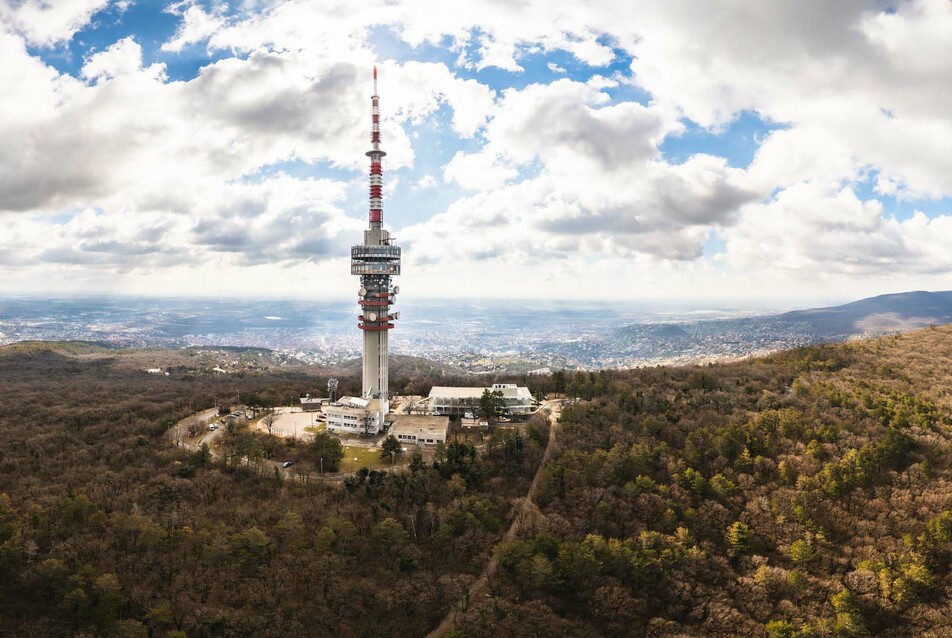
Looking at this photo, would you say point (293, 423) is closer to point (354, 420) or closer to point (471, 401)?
point (354, 420)

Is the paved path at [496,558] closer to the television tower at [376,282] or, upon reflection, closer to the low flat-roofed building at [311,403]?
the television tower at [376,282]

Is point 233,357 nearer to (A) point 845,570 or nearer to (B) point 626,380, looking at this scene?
(B) point 626,380

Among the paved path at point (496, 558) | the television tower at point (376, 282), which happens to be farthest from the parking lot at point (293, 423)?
the paved path at point (496, 558)

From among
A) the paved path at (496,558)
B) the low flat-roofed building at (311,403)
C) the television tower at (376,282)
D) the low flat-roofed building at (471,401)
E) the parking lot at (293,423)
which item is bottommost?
the paved path at (496,558)

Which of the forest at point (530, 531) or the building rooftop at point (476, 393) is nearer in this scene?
the forest at point (530, 531)

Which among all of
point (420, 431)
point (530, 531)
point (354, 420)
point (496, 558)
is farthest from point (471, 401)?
point (496, 558)

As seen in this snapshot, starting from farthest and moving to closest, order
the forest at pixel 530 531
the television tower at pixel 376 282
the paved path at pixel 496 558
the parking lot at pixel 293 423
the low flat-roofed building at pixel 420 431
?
the television tower at pixel 376 282, the parking lot at pixel 293 423, the low flat-roofed building at pixel 420 431, the paved path at pixel 496 558, the forest at pixel 530 531

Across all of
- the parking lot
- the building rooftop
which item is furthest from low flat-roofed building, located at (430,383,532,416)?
the parking lot

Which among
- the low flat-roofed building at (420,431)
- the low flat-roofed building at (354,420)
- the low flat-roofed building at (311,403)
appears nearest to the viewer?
the low flat-roofed building at (420,431)
